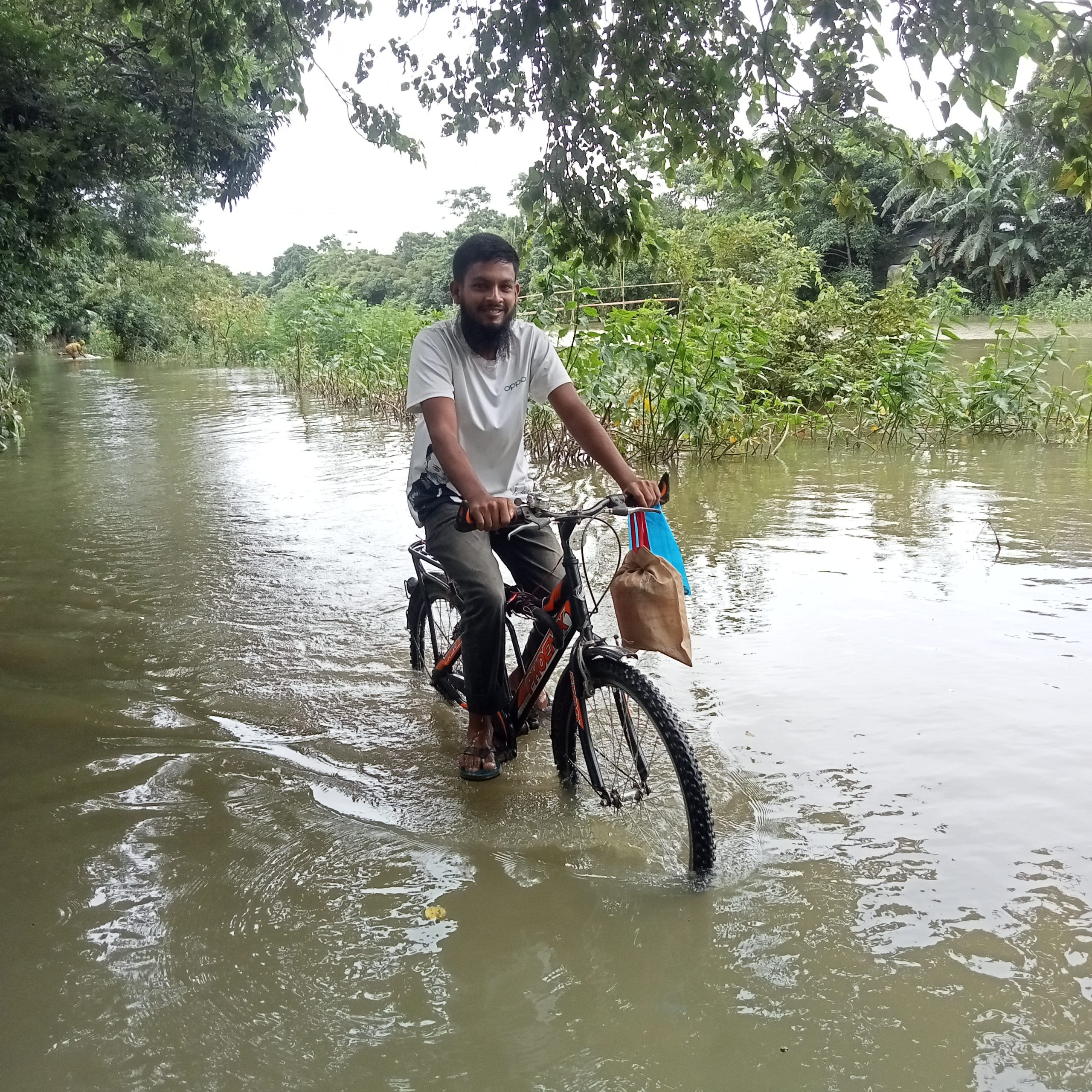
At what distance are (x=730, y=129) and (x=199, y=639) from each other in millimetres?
4125

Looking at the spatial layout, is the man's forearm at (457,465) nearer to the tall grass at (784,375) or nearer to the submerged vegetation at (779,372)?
the submerged vegetation at (779,372)

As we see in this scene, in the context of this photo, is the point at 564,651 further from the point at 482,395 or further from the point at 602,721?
the point at 482,395

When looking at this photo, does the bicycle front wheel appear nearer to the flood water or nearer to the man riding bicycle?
the flood water

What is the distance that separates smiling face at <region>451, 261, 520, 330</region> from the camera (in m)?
3.54

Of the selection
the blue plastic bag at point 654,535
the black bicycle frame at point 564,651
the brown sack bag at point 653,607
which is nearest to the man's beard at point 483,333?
the black bicycle frame at point 564,651

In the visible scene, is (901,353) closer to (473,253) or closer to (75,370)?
(473,253)

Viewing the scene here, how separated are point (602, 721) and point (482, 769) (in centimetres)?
61

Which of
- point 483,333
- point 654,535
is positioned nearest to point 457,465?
point 483,333

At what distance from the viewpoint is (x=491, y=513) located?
3.09 m

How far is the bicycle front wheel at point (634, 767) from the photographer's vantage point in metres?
2.99

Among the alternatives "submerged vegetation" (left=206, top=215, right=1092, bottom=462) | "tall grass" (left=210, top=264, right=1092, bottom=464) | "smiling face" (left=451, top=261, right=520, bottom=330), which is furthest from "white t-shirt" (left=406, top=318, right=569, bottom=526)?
"tall grass" (left=210, top=264, right=1092, bottom=464)

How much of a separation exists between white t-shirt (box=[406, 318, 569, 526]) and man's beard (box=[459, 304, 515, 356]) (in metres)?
0.03

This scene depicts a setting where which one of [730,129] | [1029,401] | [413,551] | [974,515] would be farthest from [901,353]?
[413,551]

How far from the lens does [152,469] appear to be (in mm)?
11344
